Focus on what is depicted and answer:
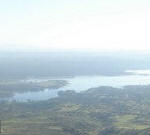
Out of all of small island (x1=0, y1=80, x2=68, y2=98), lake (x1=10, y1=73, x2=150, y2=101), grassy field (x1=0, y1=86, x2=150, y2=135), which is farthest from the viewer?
small island (x1=0, y1=80, x2=68, y2=98)

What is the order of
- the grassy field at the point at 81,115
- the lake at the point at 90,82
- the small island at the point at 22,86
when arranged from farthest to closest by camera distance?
the small island at the point at 22,86, the lake at the point at 90,82, the grassy field at the point at 81,115

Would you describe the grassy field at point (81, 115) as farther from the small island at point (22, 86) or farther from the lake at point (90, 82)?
the small island at point (22, 86)

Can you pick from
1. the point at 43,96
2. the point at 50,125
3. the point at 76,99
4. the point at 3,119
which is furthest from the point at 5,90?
the point at 50,125

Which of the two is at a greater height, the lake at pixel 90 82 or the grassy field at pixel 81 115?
the lake at pixel 90 82

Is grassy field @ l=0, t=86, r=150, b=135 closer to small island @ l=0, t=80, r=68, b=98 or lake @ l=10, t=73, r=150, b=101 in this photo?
lake @ l=10, t=73, r=150, b=101

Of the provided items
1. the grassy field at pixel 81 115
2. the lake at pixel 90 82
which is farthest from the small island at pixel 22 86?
the grassy field at pixel 81 115

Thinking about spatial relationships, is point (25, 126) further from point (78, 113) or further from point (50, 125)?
point (78, 113)

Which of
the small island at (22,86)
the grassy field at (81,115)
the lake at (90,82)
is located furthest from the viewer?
the small island at (22,86)

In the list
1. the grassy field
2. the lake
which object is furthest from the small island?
the grassy field

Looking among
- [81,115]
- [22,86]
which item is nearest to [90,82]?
[22,86]
